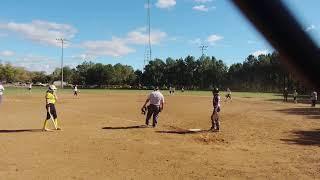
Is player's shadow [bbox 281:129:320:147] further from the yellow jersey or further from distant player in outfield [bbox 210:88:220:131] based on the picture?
the yellow jersey

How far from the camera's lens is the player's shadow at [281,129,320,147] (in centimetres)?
1415

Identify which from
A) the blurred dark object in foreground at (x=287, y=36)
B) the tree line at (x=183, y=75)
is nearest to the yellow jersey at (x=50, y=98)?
the blurred dark object in foreground at (x=287, y=36)

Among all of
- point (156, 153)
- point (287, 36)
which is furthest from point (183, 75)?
point (287, 36)

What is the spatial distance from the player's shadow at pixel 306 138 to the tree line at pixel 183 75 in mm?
74595

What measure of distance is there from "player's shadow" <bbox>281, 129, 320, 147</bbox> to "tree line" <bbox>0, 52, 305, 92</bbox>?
74.6 m

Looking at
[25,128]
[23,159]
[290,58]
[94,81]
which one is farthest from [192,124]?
[94,81]

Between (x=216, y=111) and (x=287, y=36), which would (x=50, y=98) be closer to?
(x=216, y=111)

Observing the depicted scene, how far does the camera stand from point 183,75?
13338cm

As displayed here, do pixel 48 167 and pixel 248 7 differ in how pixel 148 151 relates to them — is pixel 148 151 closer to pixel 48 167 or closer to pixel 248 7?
pixel 48 167

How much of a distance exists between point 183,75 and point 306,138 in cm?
11824

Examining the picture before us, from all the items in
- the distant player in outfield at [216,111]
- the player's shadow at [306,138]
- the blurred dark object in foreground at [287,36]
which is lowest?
the player's shadow at [306,138]

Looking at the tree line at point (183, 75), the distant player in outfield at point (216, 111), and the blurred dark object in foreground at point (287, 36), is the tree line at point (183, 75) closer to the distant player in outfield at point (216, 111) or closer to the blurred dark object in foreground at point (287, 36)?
the distant player in outfield at point (216, 111)

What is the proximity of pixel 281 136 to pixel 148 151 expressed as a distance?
5742 mm

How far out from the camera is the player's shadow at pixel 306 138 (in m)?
14.2
